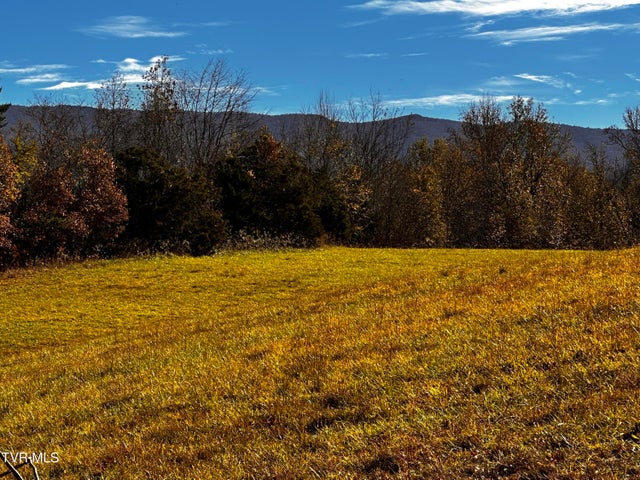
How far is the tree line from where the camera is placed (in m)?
37.0

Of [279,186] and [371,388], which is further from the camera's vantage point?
[279,186]

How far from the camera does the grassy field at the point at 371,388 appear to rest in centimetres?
578

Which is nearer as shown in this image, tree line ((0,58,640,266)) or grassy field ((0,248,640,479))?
grassy field ((0,248,640,479))

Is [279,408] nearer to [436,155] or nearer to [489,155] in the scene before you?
[489,155]

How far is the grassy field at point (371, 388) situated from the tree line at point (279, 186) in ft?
66.9

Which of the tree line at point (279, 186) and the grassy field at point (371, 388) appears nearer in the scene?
the grassy field at point (371, 388)

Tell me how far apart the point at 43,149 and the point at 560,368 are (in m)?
51.7

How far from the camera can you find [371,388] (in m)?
8.16

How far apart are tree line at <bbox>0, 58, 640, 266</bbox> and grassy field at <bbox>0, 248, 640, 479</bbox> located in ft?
66.9

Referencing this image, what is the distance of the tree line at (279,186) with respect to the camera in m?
37.0

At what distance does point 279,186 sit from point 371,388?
39.0 metres

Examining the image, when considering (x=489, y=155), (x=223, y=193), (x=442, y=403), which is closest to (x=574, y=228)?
(x=489, y=155)

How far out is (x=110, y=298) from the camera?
26.2 meters

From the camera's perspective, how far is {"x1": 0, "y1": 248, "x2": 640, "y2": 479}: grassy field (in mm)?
5777
